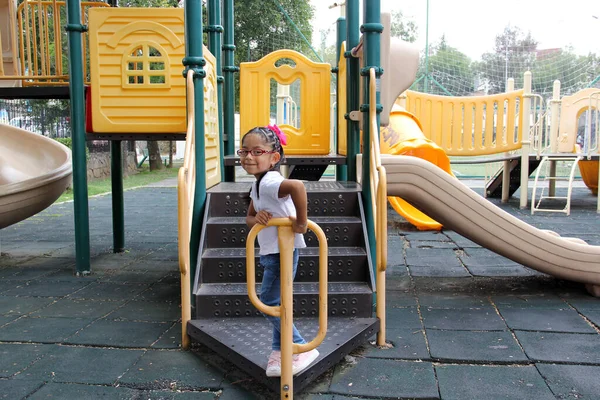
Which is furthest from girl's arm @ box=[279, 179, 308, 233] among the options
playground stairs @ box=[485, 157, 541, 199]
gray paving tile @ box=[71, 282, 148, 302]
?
playground stairs @ box=[485, 157, 541, 199]

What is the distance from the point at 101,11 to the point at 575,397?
456 cm

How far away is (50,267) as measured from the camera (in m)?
Answer: 5.52

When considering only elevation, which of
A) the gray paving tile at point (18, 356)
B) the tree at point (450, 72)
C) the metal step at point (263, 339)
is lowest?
the gray paving tile at point (18, 356)

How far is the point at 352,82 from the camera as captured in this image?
17.3 ft

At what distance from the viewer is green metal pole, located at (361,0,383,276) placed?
3.87 m

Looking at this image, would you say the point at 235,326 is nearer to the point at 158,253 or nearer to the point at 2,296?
the point at 2,296

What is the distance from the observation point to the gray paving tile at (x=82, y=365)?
285 cm

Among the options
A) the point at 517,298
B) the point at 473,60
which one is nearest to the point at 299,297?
the point at 517,298

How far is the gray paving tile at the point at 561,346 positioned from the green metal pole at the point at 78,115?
12.1ft

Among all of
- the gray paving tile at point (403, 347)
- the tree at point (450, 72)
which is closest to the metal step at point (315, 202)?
the gray paving tile at point (403, 347)

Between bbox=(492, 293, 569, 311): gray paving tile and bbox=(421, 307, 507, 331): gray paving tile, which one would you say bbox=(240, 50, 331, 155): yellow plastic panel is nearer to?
bbox=(492, 293, 569, 311): gray paving tile

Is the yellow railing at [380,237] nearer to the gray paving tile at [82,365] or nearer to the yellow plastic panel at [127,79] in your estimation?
the gray paving tile at [82,365]

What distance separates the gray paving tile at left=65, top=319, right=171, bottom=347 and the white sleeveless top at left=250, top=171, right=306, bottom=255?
114cm

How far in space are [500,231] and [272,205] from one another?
2367 millimetres
